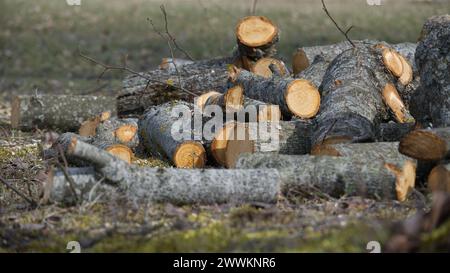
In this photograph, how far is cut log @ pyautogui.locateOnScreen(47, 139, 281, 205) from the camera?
17.5 feet

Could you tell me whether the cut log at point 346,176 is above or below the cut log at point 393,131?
below

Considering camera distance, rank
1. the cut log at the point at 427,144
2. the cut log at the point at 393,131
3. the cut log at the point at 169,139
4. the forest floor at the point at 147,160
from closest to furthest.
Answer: the forest floor at the point at 147,160 < the cut log at the point at 427,144 < the cut log at the point at 393,131 < the cut log at the point at 169,139

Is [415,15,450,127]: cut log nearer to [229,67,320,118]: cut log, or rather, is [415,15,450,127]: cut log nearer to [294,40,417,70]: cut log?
[229,67,320,118]: cut log

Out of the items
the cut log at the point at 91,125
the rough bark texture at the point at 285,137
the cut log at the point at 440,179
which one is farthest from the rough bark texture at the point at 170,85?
the cut log at the point at 440,179

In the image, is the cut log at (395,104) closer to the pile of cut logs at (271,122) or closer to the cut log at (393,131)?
the pile of cut logs at (271,122)

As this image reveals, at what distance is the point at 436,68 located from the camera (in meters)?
6.46

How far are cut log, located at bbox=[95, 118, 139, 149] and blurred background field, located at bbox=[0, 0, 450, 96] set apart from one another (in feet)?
14.5

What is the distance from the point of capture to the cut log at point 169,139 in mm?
6922

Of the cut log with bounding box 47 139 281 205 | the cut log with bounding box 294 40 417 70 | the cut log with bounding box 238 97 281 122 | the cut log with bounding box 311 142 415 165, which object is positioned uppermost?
the cut log with bounding box 294 40 417 70

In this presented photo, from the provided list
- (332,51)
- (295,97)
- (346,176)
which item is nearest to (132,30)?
(332,51)

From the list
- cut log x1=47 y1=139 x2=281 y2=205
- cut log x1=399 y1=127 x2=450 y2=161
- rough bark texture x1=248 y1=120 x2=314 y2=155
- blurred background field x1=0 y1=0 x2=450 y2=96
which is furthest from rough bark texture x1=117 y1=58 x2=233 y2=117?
blurred background field x1=0 y1=0 x2=450 y2=96

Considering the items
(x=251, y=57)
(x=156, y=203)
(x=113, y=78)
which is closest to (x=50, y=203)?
(x=156, y=203)

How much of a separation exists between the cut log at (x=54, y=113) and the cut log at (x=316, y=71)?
2.95 meters

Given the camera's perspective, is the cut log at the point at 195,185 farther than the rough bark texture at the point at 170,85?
No
